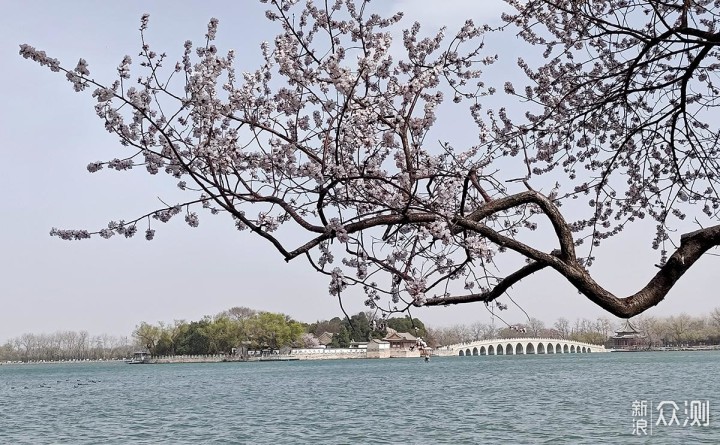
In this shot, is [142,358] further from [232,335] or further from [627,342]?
[627,342]

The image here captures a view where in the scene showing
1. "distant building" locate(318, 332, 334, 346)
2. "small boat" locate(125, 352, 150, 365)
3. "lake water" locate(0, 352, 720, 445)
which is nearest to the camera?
"lake water" locate(0, 352, 720, 445)

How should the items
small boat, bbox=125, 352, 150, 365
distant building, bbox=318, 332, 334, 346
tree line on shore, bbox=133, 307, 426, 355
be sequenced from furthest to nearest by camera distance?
small boat, bbox=125, 352, 150, 365 → distant building, bbox=318, 332, 334, 346 → tree line on shore, bbox=133, 307, 426, 355

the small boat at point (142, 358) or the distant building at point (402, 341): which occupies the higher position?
the distant building at point (402, 341)

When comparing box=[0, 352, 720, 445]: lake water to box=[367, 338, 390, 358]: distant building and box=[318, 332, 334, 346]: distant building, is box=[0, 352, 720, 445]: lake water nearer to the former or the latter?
box=[367, 338, 390, 358]: distant building

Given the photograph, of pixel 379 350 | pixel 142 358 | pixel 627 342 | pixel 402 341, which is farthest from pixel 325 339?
pixel 627 342

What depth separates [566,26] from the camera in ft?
17.1

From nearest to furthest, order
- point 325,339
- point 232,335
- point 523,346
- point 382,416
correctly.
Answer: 1. point 382,416
2. point 232,335
3. point 523,346
4. point 325,339

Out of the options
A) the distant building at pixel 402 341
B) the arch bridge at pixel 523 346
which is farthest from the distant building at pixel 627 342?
the distant building at pixel 402 341

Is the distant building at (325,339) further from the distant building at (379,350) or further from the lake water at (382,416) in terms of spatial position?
the lake water at (382,416)

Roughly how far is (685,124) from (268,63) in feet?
10.3

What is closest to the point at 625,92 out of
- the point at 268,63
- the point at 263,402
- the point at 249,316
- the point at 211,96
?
the point at 268,63

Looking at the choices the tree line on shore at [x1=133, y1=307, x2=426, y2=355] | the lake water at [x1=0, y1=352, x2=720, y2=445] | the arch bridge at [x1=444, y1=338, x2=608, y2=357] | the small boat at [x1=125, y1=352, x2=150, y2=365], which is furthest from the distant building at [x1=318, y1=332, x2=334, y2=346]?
the lake water at [x1=0, y1=352, x2=720, y2=445]

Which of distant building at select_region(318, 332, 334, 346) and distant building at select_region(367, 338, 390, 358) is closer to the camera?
distant building at select_region(367, 338, 390, 358)

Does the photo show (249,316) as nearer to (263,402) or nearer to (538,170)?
(263,402)
